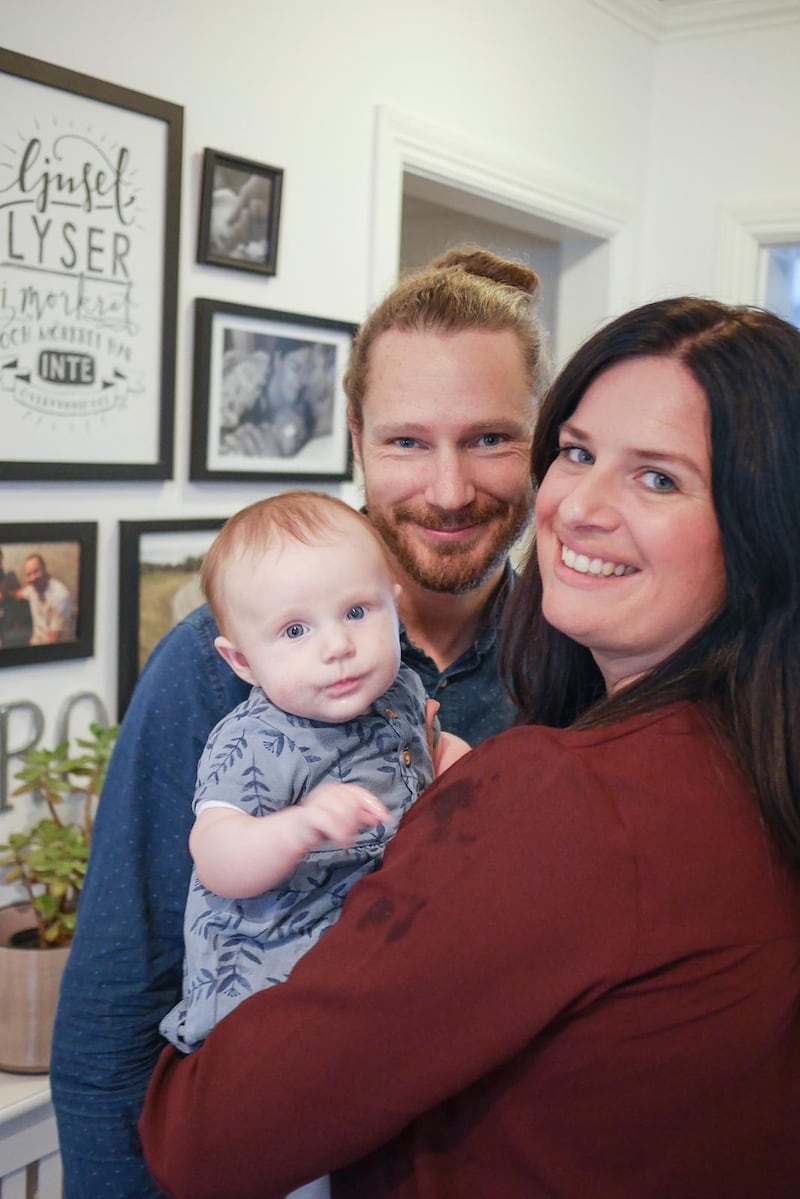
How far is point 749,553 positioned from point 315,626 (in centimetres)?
40

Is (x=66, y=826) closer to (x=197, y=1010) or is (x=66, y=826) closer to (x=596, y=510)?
(x=197, y=1010)

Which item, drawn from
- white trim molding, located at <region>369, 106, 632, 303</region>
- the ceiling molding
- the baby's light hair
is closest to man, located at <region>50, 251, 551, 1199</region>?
the baby's light hair

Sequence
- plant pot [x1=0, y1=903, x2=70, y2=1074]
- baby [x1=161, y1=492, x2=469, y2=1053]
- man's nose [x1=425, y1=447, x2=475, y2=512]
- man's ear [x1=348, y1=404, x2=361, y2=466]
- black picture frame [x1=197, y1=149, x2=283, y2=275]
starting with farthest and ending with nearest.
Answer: black picture frame [x1=197, y1=149, x2=283, y2=275] → plant pot [x1=0, y1=903, x2=70, y2=1074] → man's ear [x1=348, y1=404, x2=361, y2=466] → man's nose [x1=425, y1=447, x2=475, y2=512] → baby [x1=161, y1=492, x2=469, y2=1053]

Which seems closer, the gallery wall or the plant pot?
the plant pot

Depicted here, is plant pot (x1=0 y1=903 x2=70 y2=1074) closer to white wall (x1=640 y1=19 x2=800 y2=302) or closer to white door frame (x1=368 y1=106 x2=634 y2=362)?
white door frame (x1=368 y1=106 x2=634 y2=362)

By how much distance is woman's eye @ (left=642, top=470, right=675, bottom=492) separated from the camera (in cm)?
94

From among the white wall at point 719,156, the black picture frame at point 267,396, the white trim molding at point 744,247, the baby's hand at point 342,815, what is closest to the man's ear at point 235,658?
the baby's hand at point 342,815

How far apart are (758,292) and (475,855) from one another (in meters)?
3.14

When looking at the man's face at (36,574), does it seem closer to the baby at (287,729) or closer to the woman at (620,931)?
the baby at (287,729)

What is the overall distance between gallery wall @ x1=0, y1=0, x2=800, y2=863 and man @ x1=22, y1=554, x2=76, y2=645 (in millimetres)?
57

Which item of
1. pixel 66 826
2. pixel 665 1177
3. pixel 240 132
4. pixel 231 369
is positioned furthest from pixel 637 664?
pixel 240 132

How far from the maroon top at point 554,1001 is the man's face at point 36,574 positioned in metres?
1.15

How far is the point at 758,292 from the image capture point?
139 inches

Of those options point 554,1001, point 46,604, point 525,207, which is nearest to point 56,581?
point 46,604
